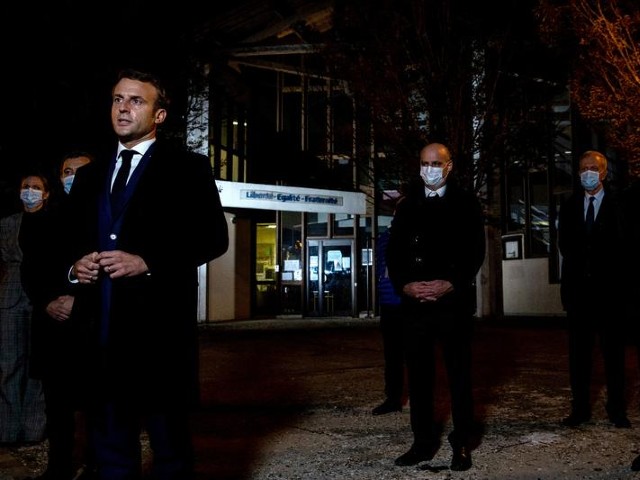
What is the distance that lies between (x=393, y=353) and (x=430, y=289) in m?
2.13

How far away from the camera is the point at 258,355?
10.8 meters

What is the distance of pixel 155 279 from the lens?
240 centimetres

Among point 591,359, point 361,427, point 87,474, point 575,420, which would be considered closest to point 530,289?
point 591,359

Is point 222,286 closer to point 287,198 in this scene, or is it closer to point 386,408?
point 287,198

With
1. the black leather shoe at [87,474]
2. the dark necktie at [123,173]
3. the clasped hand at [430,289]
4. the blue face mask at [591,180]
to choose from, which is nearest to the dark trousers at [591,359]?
the blue face mask at [591,180]

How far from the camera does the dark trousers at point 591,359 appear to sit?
5098 mm

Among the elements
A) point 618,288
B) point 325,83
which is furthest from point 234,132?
point 618,288

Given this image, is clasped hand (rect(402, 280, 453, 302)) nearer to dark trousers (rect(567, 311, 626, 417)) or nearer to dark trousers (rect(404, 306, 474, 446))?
dark trousers (rect(404, 306, 474, 446))

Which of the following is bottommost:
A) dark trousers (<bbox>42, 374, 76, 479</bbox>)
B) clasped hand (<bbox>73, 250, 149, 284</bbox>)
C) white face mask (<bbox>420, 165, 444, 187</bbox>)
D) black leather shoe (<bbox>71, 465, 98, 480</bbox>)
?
black leather shoe (<bbox>71, 465, 98, 480</bbox>)

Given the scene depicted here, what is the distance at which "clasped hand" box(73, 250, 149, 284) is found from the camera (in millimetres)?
2314

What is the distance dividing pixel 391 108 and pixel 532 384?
26.3ft

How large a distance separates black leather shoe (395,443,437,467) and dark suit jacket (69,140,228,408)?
195 centimetres

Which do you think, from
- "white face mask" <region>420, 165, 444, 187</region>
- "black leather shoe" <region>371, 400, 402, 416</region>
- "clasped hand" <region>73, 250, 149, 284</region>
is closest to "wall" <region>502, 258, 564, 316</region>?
"black leather shoe" <region>371, 400, 402, 416</region>

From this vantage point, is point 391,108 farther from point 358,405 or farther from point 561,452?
point 561,452
